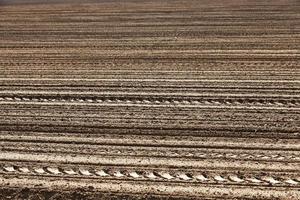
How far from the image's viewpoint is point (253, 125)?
341 centimetres

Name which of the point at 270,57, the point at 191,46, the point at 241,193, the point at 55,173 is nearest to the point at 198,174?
the point at 241,193

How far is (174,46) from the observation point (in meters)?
5.62

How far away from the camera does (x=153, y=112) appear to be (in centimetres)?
370

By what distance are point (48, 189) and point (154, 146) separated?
0.70 m

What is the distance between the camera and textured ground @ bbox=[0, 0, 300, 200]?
9.04ft

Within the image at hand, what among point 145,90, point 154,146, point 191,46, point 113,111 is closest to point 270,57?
point 191,46

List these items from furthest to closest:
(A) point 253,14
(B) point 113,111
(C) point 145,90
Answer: (A) point 253,14
(C) point 145,90
(B) point 113,111

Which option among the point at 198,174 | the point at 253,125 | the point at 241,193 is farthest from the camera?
the point at 253,125

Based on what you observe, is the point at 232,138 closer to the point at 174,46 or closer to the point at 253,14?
the point at 174,46

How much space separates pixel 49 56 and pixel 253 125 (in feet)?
8.81

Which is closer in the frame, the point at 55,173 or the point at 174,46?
the point at 55,173

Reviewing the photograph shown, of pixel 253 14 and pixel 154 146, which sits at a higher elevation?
pixel 253 14

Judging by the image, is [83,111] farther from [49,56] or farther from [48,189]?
[49,56]

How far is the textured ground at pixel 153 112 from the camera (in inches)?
108
